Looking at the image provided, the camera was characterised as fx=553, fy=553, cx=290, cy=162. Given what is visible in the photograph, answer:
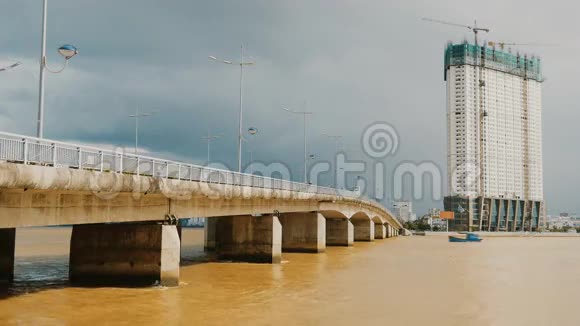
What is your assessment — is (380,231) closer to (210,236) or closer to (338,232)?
(338,232)

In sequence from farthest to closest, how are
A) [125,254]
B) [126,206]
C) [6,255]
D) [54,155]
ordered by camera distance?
[6,255], [125,254], [126,206], [54,155]

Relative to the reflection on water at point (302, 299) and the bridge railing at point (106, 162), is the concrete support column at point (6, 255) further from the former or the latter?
the bridge railing at point (106, 162)

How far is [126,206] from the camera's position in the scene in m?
26.3

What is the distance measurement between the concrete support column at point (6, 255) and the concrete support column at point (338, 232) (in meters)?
51.8

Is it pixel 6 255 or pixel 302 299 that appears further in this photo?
pixel 6 255

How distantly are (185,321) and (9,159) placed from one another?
8.50 m

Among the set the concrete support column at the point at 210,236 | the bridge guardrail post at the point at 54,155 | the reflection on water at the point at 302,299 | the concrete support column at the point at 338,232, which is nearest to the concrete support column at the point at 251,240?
the reflection on water at the point at 302,299

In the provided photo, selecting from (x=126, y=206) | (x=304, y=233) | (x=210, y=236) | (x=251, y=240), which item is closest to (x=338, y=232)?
(x=304, y=233)

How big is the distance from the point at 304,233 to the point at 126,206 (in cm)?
3756

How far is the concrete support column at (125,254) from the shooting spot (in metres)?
28.6

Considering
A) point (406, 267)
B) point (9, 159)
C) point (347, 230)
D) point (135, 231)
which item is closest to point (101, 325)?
point (9, 159)

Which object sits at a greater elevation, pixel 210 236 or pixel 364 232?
pixel 210 236

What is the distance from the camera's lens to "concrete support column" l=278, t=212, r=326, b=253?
61.6 metres

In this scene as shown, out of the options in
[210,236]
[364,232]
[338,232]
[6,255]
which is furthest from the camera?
[364,232]
